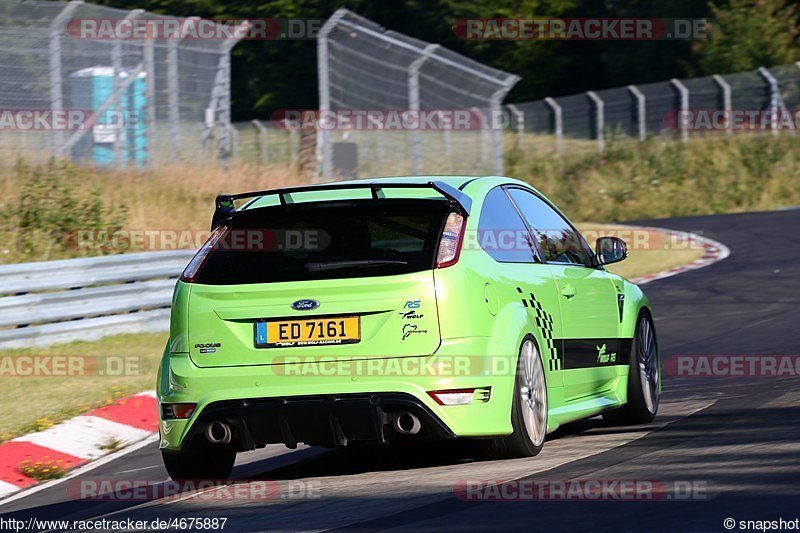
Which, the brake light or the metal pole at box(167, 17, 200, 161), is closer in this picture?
the brake light

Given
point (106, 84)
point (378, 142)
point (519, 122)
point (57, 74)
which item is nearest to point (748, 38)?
point (519, 122)

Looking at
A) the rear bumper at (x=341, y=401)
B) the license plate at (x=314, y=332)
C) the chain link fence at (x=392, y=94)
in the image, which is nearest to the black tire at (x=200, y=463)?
the rear bumper at (x=341, y=401)

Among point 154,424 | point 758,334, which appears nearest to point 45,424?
point 154,424

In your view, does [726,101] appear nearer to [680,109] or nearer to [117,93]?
[680,109]

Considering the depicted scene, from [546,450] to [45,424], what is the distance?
4.04m

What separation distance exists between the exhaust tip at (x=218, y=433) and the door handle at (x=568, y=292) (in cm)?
211

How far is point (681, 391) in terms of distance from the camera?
31.6 ft

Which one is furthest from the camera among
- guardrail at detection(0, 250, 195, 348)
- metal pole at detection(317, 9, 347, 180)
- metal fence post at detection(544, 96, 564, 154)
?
metal fence post at detection(544, 96, 564, 154)

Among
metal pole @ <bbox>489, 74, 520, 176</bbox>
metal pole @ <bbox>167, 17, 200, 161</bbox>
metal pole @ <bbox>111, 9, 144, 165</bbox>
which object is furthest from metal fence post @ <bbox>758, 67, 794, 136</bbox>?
metal pole @ <bbox>111, 9, 144, 165</bbox>

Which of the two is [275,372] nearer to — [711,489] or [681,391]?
[711,489]

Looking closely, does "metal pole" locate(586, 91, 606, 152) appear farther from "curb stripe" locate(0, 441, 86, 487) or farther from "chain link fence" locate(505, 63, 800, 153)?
"curb stripe" locate(0, 441, 86, 487)

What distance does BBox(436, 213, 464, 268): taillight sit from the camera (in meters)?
6.52

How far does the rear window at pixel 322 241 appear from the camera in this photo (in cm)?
659

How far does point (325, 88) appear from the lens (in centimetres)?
2236
